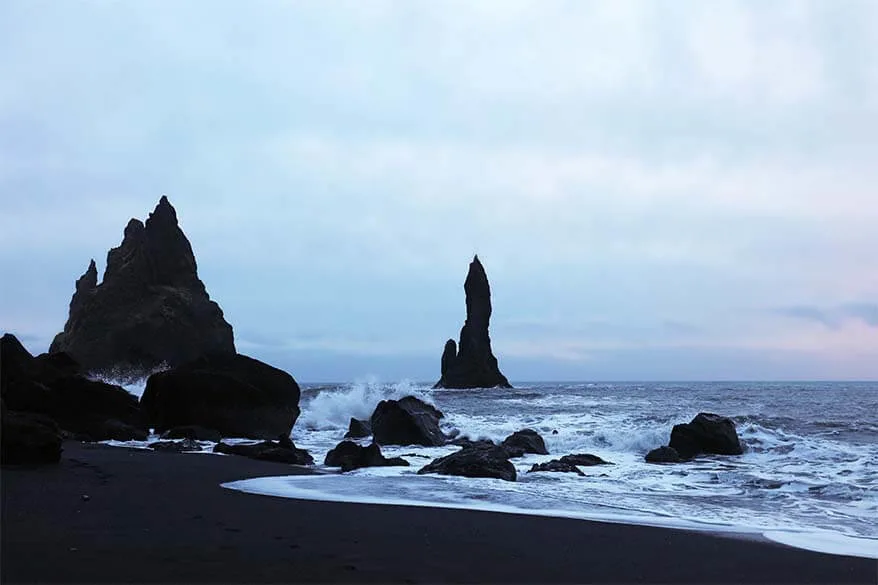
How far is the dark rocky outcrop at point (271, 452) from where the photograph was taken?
15.6m

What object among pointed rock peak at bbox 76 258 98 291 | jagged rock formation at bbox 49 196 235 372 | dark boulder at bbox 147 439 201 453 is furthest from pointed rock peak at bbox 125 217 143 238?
dark boulder at bbox 147 439 201 453

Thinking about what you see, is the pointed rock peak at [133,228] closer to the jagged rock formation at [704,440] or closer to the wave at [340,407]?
the wave at [340,407]

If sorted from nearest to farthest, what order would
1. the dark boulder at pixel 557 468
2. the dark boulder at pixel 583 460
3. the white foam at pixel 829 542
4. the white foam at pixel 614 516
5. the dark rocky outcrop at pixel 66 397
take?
the white foam at pixel 829 542
the white foam at pixel 614 516
the dark boulder at pixel 557 468
the dark boulder at pixel 583 460
the dark rocky outcrop at pixel 66 397

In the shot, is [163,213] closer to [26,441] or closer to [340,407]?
[340,407]

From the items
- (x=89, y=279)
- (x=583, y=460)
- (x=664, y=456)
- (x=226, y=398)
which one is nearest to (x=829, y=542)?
(x=583, y=460)

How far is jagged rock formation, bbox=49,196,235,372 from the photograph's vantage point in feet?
217

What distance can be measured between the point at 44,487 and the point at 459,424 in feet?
69.0

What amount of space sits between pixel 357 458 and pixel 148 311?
2274 inches

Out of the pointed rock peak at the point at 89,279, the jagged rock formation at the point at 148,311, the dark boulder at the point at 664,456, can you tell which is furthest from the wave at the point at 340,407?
the pointed rock peak at the point at 89,279

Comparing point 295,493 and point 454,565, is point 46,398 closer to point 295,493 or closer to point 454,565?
point 295,493

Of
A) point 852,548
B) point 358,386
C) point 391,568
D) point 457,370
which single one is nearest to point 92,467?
point 391,568

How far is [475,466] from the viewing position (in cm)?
1391

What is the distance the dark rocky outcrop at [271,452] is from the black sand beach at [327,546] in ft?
19.1

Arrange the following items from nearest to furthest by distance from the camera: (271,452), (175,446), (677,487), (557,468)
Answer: (677,487) → (557,468) → (271,452) → (175,446)
